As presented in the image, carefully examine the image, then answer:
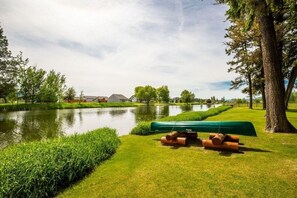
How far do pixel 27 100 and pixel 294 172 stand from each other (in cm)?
7072

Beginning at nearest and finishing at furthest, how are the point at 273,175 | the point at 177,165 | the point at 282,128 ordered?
the point at 273,175, the point at 177,165, the point at 282,128

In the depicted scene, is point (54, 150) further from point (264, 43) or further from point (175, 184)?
point (264, 43)

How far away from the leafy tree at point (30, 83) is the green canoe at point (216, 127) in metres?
60.5

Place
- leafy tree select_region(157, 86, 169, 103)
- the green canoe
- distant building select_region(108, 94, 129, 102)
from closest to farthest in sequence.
→ the green canoe < leafy tree select_region(157, 86, 169, 103) < distant building select_region(108, 94, 129, 102)

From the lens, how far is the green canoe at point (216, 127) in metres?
10.4

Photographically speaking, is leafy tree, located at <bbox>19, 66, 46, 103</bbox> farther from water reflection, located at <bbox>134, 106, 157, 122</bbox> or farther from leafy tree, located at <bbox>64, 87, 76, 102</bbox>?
water reflection, located at <bbox>134, 106, 157, 122</bbox>

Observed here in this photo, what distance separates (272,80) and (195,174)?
985 cm

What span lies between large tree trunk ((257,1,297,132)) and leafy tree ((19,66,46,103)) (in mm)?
64616

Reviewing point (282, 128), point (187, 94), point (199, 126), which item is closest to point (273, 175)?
point (199, 126)

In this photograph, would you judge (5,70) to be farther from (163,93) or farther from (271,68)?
(163,93)

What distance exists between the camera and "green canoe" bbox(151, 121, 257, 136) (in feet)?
34.1

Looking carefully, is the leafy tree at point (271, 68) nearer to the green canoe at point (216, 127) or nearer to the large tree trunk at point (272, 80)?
the large tree trunk at point (272, 80)

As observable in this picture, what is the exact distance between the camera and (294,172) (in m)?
6.82

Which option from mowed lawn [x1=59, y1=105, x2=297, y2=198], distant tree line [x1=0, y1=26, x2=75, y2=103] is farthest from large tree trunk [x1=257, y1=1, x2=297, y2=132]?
distant tree line [x1=0, y1=26, x2=75, y2=103]
